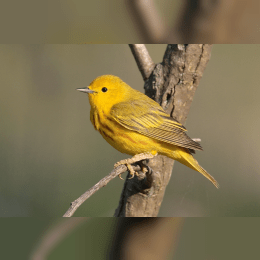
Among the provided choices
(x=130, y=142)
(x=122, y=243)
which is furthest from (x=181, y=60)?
(x=122, y=243)

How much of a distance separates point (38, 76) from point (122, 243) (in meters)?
3.02

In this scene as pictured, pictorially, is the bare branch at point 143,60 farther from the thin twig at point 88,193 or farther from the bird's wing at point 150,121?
the thin twig at point 88,193

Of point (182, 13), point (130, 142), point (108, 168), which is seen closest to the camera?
point (182, 13)

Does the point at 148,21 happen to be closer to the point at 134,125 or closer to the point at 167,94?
the point at 134,125

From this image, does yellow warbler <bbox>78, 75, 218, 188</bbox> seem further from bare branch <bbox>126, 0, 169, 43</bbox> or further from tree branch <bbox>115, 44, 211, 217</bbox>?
bare branch <bbox>126, 0, 169, 43</bbox>

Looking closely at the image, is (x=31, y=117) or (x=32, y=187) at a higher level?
(x=31, y=117)

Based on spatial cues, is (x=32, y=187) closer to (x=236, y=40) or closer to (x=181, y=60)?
(x=181, y=60)

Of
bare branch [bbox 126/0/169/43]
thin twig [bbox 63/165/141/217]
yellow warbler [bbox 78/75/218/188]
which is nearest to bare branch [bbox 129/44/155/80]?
yellow warbler [bbox 78/75/218/188]

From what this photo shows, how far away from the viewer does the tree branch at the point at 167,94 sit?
87.6 inches

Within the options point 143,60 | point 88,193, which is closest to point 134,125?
point 143,60

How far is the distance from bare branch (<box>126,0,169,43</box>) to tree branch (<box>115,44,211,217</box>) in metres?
1.26

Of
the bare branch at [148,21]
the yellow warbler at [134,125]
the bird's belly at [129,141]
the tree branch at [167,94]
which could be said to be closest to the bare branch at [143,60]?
the tree branch at [167,94]

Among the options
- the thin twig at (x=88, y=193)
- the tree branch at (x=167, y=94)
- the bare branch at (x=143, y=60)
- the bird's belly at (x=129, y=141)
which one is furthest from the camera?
the bare branch at (x=143, y=60)

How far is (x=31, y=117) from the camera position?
3.55 meters
